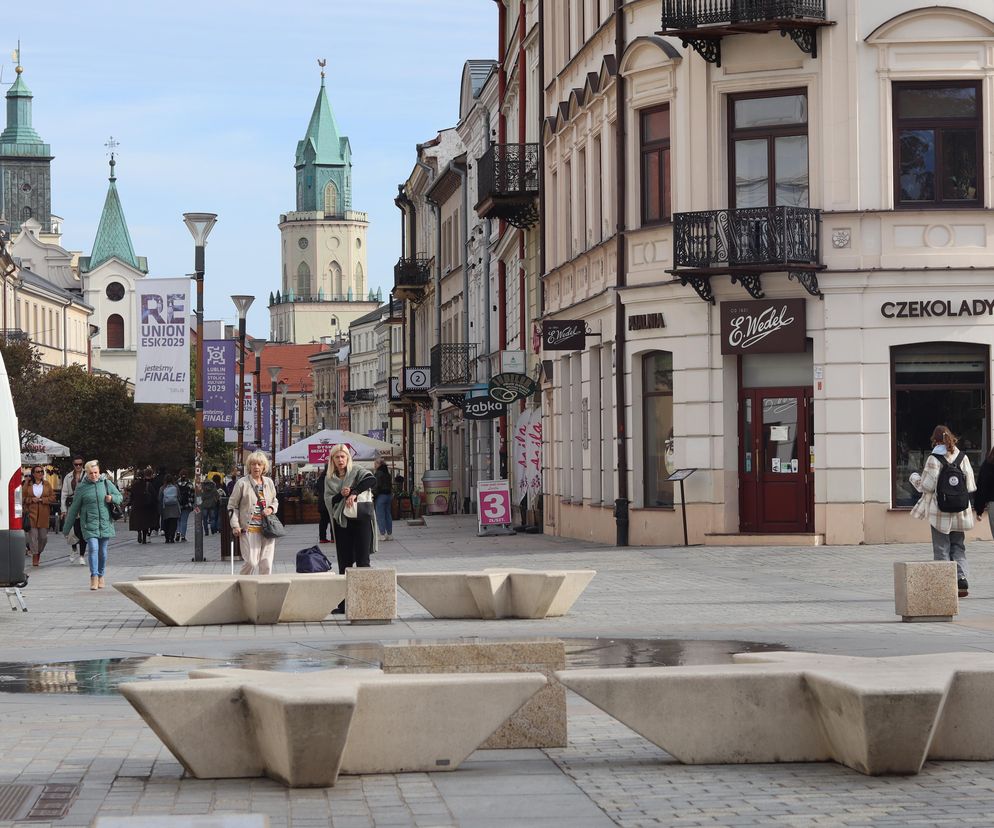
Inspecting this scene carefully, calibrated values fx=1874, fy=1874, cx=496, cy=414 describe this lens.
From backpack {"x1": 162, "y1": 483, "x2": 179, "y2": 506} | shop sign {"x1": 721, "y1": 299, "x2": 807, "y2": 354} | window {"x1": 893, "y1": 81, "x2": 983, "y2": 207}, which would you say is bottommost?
backpack {"x1": 162, "y1": 483, "x2": 179, "y2": 506}

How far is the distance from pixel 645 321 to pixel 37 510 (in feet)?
36.5

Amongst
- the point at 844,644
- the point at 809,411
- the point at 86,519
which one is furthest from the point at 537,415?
the point at 844,644

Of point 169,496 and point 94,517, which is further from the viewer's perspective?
point 169,496

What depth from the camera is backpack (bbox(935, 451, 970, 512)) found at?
19141 millimetres

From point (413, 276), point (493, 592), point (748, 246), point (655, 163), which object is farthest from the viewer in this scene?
point (413, 276)

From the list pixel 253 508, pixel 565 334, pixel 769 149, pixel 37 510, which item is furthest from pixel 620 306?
pixel 253 508

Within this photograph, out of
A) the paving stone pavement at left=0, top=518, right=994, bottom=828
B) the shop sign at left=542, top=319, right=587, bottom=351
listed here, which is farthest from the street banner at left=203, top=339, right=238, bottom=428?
the paving stone pavement at left=0, top=518, right=994, bottom=828

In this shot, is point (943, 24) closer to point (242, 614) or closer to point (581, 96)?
point (581, 96)

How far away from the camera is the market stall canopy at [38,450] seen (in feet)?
182

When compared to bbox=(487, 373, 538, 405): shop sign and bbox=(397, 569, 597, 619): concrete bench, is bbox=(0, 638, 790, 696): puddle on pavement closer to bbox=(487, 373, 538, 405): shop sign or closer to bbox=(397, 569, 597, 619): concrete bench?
bbox=(397, 569, 597, 619): concrete bench

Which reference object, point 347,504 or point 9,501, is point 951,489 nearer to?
point 347,504

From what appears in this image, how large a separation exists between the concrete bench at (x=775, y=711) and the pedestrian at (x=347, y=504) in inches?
402

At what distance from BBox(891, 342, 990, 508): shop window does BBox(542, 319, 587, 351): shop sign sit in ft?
24.1

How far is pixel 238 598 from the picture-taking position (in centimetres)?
1772
